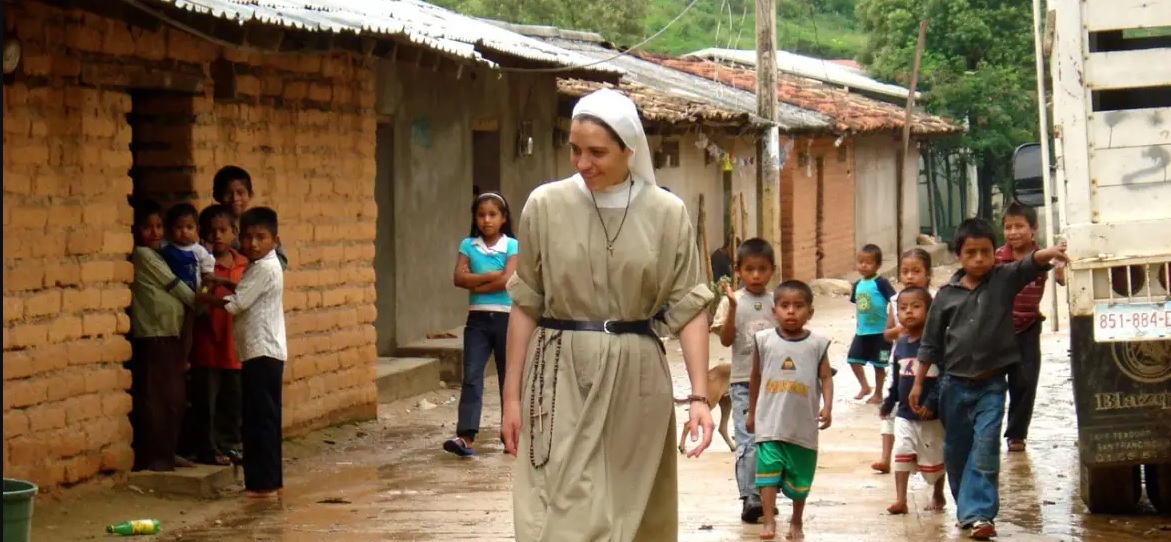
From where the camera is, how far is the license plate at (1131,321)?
6516mm

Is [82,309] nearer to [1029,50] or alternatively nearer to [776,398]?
[776,398]

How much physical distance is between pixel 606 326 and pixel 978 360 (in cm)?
295

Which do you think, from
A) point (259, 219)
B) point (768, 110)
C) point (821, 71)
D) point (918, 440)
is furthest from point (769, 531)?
point (821, 71)

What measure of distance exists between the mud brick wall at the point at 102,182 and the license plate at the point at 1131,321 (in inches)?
176

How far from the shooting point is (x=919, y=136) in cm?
3219

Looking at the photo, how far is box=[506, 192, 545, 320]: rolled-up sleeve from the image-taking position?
4758 mm

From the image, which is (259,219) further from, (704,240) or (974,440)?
(704,240)

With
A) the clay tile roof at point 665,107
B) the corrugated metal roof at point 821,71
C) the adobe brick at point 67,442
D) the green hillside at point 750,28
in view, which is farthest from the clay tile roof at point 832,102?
the adobe brick at point 67,442

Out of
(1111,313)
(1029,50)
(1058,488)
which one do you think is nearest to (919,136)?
(1029,50)

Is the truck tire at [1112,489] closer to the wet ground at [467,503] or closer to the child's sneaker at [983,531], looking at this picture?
the wet ground at [467,503]

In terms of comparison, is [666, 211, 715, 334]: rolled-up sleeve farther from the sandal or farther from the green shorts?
the sandal

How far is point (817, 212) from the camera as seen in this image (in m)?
28.5

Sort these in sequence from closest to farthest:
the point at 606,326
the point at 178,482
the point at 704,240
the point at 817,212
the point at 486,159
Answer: the point at 606,326, the point at 178,482, the point at 486,159, the point at 704,240, the point at 817,212

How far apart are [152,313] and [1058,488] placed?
179 inches
